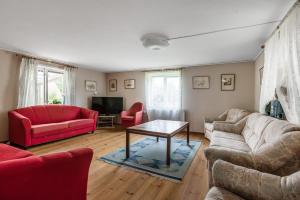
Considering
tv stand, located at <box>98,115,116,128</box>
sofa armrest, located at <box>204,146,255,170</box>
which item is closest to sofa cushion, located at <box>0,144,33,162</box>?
sofa armrest, located at <box>204,146,255,170</box>

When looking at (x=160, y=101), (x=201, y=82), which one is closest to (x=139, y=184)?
(x=160, y=101)

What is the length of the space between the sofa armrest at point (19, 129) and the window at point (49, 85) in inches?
34.5

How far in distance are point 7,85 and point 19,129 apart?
117cm

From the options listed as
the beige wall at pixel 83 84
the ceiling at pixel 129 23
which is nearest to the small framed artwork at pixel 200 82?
the ceiling at pixel 129 23

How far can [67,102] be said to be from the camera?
5012 mm

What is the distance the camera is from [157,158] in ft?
9.63

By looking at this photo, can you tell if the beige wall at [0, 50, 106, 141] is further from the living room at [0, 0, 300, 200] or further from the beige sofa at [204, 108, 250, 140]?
the beige sofa at [204, 108, 250, 140]

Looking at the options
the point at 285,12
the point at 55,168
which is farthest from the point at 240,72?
the point at 55,168

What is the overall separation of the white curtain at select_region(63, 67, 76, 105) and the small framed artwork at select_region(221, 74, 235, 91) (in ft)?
15.4

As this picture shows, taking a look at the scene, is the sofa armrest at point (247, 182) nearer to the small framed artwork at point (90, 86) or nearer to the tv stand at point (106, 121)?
the tv stand at point (106, 121)

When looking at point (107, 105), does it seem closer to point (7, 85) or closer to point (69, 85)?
point (69, 85)

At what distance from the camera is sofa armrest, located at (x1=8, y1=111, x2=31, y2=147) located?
3.27 meters

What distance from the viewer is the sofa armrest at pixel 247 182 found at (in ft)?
3.52

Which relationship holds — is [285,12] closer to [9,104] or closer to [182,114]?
[182,114]
